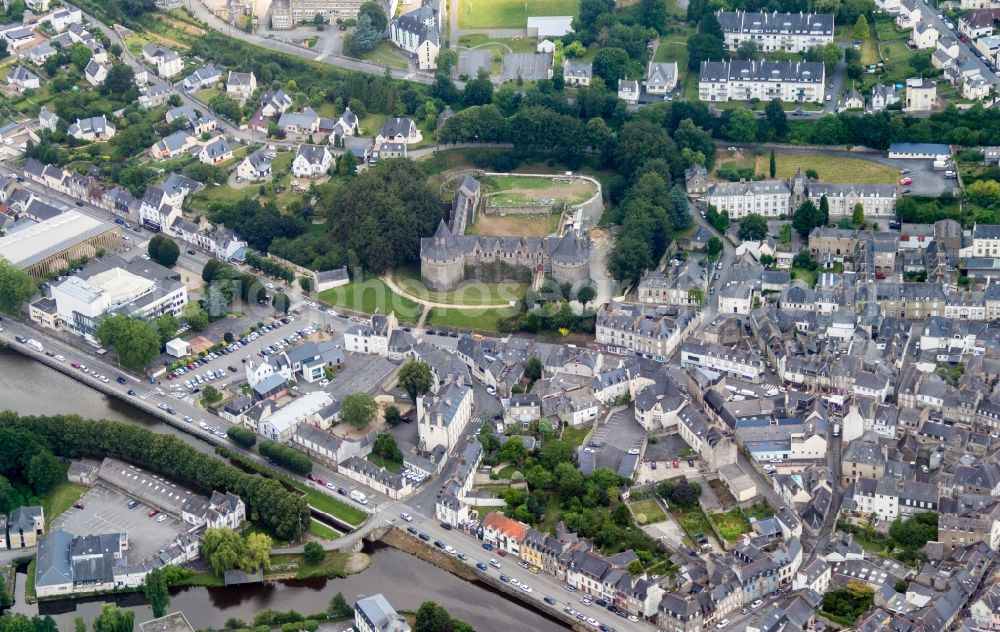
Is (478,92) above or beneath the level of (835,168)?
above

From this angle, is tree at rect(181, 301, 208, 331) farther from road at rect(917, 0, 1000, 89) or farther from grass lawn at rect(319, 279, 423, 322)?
road at rect(917, 0, 1000, 89)

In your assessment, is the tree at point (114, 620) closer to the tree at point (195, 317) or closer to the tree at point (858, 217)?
the tree at point (195, 317)

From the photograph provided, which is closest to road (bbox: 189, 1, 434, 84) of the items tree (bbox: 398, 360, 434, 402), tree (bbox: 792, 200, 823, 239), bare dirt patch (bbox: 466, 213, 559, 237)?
bare dirt patch (bbox: 466, 213, 559, 237)

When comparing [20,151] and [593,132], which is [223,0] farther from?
[593,132]

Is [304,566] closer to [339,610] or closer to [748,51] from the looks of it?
[339,610]

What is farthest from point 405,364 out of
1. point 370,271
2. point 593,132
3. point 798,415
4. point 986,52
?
point 986,52

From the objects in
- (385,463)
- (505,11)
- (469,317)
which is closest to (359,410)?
(385,463)

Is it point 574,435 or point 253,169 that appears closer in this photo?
point 574,435
